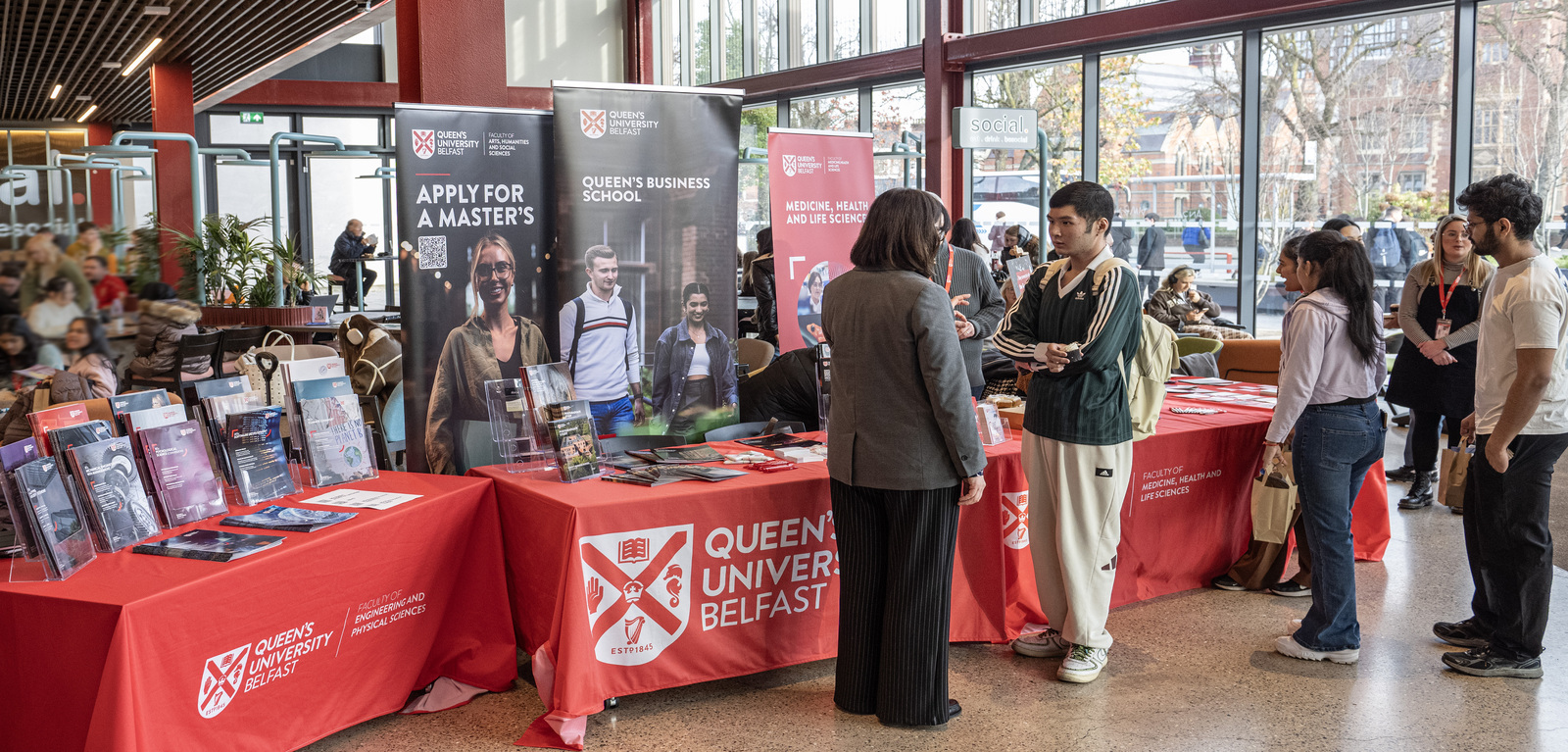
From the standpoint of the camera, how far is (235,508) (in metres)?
2.87

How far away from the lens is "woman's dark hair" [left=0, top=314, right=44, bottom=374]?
3.96ft

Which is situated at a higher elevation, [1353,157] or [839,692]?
[1353,157]

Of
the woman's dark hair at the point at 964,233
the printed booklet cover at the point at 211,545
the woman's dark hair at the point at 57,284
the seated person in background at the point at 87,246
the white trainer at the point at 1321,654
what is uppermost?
the woman's dark hair at the point at 964,233

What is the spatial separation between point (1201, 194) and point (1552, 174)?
271 centimetres

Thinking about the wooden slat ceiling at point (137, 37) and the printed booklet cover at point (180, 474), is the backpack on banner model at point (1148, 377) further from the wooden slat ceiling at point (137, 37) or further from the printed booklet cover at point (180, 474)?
the wooden slat ceiling at point (137, 37)

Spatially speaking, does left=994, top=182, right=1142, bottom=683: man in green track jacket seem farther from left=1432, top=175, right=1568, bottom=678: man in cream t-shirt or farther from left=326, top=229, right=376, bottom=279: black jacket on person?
left=326, top=229, right=376, bottom=279: black jacket on person

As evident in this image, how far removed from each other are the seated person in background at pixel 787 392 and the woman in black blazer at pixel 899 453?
152 centimetres

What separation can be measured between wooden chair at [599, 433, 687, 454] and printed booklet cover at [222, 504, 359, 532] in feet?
3.28

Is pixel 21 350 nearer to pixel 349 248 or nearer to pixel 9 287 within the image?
pixel 9 287

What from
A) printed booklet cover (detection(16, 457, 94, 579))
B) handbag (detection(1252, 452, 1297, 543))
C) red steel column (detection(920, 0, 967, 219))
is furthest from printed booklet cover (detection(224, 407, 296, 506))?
red steel column (detection(920, 0, 967, 219))

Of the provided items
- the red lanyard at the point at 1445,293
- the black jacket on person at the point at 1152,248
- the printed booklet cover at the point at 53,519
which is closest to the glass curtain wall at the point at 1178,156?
the black jacket on person at the point at 1152,248

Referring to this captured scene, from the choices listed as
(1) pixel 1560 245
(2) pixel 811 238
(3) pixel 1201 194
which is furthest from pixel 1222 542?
(3) pixel 1201 194

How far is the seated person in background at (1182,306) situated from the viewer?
833cm

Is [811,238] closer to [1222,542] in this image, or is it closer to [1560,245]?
[1222,542]
